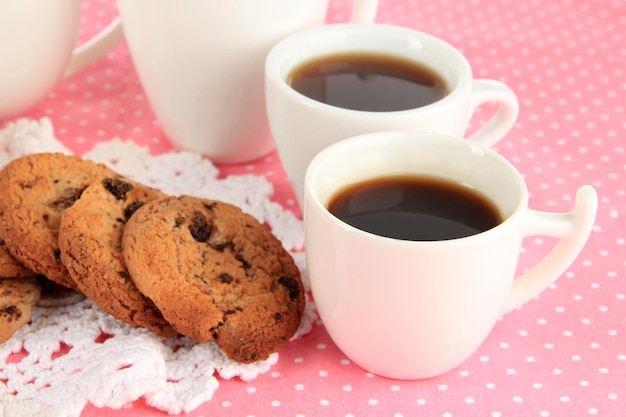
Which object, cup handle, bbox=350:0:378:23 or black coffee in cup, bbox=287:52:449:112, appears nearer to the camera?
black coffee in cup, bbox=287:52:449:112

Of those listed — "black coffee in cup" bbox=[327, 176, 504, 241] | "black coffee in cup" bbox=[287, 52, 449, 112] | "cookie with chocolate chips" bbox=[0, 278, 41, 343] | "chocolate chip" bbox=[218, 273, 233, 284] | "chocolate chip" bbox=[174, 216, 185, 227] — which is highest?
"black coffee in cup" bbox=[287, 52, 449, 112]

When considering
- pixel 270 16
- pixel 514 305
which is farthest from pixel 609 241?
pixel 270 16

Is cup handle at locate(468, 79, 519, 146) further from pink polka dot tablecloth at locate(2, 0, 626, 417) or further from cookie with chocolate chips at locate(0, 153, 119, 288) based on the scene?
cookie with chocolate chips at locate(0, 153, 119, 288)

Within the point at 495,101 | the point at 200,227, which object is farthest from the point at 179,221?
the point at 495,101

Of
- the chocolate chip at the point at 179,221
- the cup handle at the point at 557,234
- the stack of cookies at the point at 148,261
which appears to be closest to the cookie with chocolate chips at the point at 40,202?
the stack of cookies at the point at 148,261

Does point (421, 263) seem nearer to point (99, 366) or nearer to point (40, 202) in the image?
point (99, 366)

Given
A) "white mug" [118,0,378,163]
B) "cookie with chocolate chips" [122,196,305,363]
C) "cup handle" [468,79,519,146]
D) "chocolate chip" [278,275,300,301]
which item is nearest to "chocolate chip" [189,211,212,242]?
"cookie with chocolate chips" [122,196,305,363]

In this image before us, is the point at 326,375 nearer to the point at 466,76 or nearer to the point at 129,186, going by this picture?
the point at 129,186

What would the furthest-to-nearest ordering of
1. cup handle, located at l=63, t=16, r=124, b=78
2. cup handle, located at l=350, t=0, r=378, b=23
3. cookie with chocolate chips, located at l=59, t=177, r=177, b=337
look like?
1. cup handle, located at l=63, t=16, r=124, b=78
2. cup handle, located at l=350, t=0, r=378, b=23
3. cookie with chocolate chips, located at l=59, t=177, r=177, b=337
